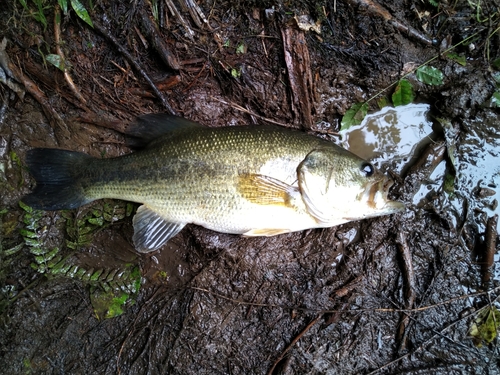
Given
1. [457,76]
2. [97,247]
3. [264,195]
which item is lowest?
[97,247]

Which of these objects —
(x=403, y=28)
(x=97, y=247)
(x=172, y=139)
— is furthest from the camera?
(x=97, y=247)

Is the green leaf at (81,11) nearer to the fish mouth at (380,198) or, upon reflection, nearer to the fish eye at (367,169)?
the fish eye at (367,169)

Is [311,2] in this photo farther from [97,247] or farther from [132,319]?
[132,319]

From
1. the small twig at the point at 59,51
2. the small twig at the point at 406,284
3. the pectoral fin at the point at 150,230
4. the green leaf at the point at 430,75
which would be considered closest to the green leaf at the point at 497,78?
the green leaf at the point at 430,75

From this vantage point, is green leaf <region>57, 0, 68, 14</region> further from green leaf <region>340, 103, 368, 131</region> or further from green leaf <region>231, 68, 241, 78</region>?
green leaf <region>340, 103, 368, 131</region>

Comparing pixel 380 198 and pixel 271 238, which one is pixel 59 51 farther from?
pixel 380 198

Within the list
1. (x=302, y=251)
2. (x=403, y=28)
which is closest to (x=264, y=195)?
(x=302, y=251)
